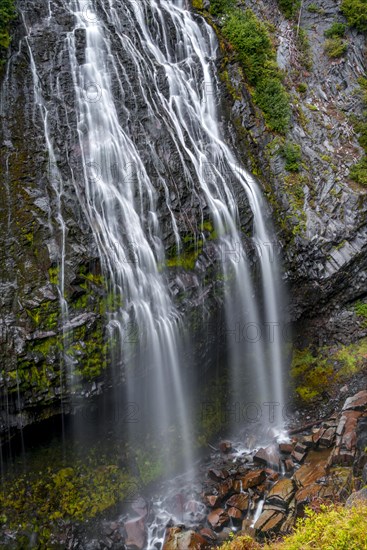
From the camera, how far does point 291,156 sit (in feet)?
50.0

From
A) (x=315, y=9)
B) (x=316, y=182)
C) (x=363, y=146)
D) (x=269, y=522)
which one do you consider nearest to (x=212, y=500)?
(x=269, y=522)

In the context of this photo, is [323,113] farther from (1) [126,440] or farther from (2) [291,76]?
(1) [126,440]

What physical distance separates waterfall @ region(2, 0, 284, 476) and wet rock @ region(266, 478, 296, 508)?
267 cm

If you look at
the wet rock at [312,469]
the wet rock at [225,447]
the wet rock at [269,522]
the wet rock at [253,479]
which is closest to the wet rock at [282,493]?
the wet rock at [312,469]

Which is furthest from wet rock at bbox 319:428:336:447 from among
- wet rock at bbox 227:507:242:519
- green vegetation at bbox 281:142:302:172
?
green vegetation at bbox 281:142:302:172

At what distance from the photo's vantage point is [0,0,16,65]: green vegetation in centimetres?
1294

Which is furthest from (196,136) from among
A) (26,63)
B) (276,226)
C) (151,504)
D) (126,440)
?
(151,504)

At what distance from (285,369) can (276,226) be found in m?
4.66

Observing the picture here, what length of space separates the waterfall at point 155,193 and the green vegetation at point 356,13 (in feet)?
25.2

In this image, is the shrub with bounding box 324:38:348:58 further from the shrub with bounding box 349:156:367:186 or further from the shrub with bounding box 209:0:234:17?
the shrub with bounding box 349:156:367:186

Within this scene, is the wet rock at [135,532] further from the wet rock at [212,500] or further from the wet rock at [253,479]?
the wet rock at [253,479]

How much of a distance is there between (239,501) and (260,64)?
15105 millimetres

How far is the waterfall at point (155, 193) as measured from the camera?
11.1m

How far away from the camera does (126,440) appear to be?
11.0m
